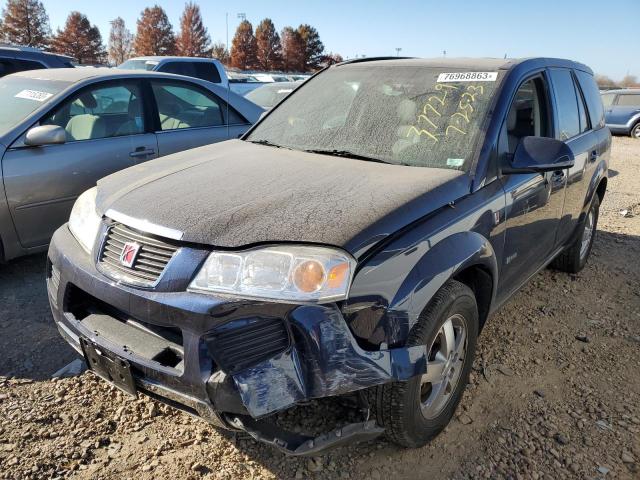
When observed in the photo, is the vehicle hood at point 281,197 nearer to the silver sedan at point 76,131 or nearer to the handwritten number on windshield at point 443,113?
the handwritten number on windshield at point 443,113

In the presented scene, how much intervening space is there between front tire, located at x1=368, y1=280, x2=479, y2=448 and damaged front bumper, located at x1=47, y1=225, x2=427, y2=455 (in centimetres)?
10

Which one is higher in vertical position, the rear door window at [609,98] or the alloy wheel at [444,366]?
the alloy wheel at [444,366]

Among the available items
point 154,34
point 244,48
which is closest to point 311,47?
point 244,48

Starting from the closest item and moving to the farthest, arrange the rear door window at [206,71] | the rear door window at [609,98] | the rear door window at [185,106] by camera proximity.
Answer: the rear door window at [185,106] < the rear door window at [206,71] < the rear door window at [609,98]

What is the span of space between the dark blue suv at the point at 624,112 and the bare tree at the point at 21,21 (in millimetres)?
52534

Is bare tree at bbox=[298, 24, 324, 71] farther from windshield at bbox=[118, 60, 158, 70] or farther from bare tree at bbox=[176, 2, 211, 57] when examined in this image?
windshield at bbox=[118, 60, 158, 70]

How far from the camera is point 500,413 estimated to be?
2.70 meters

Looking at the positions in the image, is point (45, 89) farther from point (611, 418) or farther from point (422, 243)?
point (611, 418)

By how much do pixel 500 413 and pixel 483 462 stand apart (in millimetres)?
406

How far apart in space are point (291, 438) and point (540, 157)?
180 cm

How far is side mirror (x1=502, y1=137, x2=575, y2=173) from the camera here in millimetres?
2596

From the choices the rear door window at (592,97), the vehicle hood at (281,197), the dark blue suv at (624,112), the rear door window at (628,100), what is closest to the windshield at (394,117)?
the vehicle hood at (281,197)

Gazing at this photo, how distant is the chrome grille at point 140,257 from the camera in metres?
1.99

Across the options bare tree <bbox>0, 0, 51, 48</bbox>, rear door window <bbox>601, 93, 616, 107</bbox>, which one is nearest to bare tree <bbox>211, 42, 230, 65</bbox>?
bare tree <bbox>0, 0, 51, 48</bbox>
